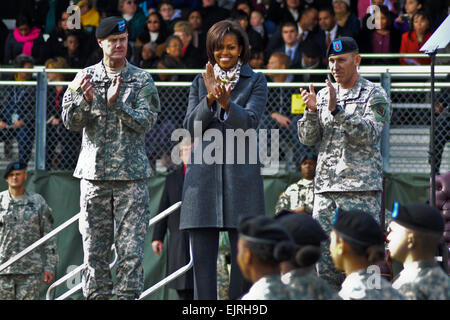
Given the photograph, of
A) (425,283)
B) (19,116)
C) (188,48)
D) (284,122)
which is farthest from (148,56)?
(425,283)

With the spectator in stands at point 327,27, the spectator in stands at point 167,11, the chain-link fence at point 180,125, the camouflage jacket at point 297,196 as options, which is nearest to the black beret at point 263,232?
the camouflage jacket at point 297,196

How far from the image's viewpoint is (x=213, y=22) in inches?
492

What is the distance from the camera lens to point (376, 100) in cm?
634

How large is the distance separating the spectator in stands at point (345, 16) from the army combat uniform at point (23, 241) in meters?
4.51

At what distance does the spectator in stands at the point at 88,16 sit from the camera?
13034 millimetres

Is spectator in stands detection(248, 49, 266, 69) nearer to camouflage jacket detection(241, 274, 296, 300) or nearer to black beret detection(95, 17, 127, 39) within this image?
black beret detection(95, 17, 127, 39)

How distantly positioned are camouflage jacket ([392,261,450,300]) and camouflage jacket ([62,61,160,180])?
2.26 metres

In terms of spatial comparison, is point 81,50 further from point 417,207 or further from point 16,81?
point 417,207

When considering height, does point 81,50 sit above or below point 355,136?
above

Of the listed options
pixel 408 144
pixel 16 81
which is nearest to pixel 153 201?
pixel 16 81

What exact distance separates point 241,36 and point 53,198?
5022 millimetres

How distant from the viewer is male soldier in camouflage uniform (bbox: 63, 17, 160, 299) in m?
6.25

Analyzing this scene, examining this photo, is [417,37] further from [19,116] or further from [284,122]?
[19,116]

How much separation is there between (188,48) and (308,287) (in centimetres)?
756
